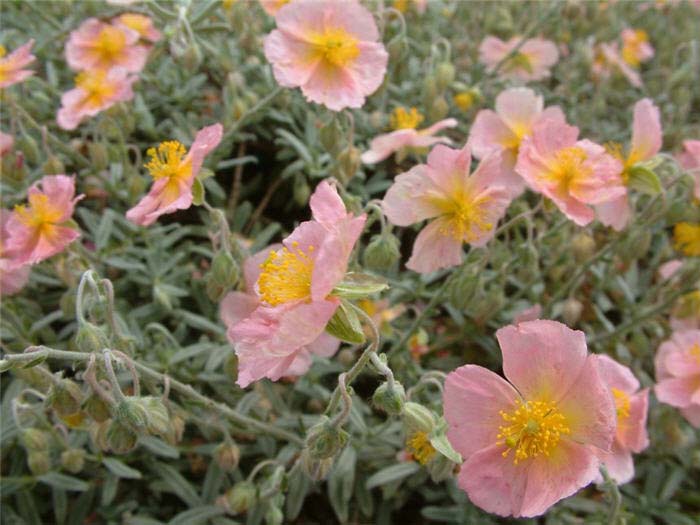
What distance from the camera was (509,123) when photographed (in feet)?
6.81

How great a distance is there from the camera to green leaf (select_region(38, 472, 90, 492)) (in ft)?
6.08

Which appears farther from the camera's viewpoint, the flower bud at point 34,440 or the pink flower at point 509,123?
the pink flower at point 509,123

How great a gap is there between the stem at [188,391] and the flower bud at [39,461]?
1.16ft

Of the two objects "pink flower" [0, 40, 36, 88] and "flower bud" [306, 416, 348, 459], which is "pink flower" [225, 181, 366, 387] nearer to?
"flower bud" [306, 416, 348, 459]

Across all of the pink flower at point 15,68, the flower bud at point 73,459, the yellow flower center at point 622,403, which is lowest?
the flower bud at point 73,459

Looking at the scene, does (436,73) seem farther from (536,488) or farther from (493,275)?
(536,488)

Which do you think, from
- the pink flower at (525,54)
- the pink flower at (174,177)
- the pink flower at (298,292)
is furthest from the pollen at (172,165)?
the pink flower at (525,54)

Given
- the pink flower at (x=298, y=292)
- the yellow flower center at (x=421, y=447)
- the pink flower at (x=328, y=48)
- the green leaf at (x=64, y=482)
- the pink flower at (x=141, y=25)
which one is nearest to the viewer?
the pink flower at (x=298, y=292)

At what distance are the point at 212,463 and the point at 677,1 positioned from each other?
13.4 feet

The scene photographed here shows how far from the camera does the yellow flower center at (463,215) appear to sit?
1.64m

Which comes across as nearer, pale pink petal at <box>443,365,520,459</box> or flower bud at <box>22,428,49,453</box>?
pale pink petal at <box>443,365,520,459</box>

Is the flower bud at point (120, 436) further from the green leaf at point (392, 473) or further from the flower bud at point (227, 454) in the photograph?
the green leaf at point (392, 473)

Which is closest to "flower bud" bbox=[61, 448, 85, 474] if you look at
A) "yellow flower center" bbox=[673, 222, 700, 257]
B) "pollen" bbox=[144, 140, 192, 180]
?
"pollen" bbox=[144, 140, 192, 180]

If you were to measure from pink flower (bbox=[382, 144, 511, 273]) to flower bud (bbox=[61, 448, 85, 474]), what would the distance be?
3.16 ft
